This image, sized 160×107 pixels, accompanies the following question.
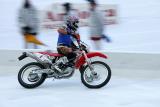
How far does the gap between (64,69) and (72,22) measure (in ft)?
2.88

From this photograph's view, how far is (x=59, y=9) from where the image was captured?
15461 millimetres

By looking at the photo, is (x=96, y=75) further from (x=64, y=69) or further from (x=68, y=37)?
(x=68, y=37)

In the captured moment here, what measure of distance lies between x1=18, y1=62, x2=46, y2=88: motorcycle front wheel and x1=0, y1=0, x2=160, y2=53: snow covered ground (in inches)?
164

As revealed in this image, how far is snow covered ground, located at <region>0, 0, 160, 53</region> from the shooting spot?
1397 cm

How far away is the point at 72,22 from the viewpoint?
780 cm

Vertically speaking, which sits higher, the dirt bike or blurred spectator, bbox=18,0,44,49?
blurred spectator, bbox=18,0,44,49

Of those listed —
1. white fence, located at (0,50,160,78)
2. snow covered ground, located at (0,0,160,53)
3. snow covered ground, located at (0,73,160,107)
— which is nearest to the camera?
snow covered ground, located at (0,73,160,107)

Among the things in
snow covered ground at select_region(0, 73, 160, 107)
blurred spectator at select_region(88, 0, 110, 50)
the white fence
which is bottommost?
snow covered ground at select_region(0, 73, 160, 107)

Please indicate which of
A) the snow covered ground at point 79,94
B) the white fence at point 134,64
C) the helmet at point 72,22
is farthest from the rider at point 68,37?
the white fence at point 134,64

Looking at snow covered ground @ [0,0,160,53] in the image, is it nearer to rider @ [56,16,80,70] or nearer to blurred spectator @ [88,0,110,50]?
blurred spectator @ [88,0,110,50]

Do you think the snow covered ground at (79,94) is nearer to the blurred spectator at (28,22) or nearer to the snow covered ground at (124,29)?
the blurred spectator at (28,22)

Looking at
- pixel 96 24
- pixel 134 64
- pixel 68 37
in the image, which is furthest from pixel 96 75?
pixel 96 24

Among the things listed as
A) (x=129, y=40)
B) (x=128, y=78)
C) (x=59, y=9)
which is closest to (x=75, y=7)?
(x=59, y=9)

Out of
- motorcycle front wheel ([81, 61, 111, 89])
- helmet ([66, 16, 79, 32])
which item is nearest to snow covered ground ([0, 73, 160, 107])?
motorcycle front wheel ([81, 61, 111, 89])
